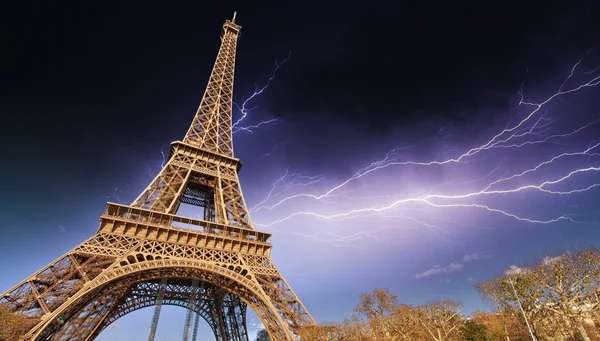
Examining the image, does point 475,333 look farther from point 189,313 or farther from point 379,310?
point 189,313

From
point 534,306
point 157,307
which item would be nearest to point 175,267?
point 157,307

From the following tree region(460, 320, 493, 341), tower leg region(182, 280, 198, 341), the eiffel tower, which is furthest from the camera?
tower leg region(182, 280, 198, 341)

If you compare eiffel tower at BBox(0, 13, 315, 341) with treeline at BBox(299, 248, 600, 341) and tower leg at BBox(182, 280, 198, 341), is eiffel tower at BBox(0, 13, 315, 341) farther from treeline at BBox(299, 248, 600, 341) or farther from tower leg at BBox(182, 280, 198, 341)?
treeline at BBox(299, 248, 600, 341)

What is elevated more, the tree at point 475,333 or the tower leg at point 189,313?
the tower leg at point 189,313

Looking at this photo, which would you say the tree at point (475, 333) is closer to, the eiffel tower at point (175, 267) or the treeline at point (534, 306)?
the treeline at point (534, 306)

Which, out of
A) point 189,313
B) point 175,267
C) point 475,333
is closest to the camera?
point 175,267

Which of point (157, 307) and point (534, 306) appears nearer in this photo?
point (534, 306)

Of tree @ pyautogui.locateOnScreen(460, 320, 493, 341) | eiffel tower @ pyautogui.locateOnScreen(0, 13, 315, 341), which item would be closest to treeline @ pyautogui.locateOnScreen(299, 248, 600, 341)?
tree @ pyautogui.locateOnScreen(460, 320, 493, 341)

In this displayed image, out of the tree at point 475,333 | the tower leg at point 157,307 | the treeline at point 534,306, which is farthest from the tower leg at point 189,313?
the tree at point 475,333
